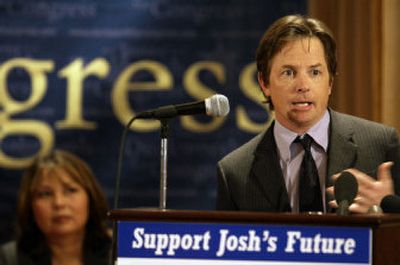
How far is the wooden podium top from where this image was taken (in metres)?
1.62

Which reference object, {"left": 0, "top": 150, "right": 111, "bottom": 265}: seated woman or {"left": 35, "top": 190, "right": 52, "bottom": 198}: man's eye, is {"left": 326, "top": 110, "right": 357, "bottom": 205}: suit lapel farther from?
{"left": 35, "top": 190, "right": 52, "bottom": 198}: man's eye

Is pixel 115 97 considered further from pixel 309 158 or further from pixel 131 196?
pixel 309 158

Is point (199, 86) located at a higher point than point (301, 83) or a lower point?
higher

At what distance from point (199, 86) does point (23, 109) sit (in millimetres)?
865

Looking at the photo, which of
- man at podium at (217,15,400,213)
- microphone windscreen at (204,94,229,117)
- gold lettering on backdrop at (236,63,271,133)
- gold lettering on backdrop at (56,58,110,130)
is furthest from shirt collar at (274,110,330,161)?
gold lettering on backdrop at (56,58,110,130)

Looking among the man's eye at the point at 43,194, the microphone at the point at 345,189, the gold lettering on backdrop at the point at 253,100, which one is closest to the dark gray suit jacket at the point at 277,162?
the microphone at the point at 345,189

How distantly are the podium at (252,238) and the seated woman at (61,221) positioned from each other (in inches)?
51.1

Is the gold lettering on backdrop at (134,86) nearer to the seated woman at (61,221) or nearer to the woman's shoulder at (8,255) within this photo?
the seated woman at (61,221)

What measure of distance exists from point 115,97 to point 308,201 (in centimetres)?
207

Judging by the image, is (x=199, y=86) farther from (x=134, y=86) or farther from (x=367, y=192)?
(x=367, y=192)

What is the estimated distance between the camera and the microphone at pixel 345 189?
1.71 meters

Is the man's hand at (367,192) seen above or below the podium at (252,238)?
above

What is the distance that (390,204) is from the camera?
1894 mm

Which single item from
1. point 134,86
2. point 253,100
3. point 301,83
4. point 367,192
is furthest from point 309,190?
point 134,86
